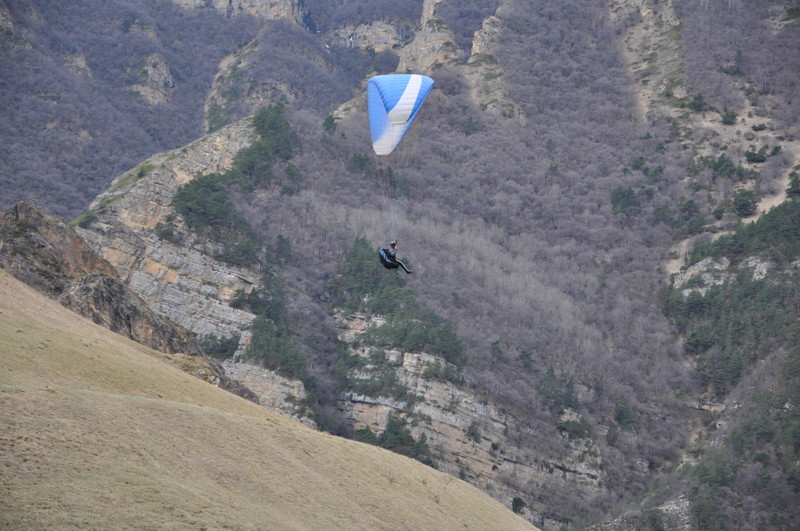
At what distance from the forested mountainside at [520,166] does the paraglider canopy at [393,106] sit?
36.1 meters

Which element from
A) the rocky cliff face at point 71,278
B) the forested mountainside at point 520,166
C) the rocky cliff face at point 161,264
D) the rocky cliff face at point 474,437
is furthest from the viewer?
the forested mountainside at point 520,166

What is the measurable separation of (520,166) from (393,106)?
8183 cm

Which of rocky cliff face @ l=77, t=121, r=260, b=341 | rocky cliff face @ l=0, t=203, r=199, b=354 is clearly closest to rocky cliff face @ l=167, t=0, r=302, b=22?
rocky cliff face @ l=77, t=121, r=260, b=341

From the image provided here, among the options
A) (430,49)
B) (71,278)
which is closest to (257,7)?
(430,49)

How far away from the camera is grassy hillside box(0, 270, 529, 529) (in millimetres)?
17656

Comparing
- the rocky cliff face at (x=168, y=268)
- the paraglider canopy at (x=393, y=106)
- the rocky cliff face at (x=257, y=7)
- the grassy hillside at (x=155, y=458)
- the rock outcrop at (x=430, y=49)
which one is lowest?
the grassy hillside at (x=155, y=458)

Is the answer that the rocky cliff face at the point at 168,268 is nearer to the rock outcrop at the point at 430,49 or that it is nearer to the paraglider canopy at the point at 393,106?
the paraglider canopy at the point at 393,106

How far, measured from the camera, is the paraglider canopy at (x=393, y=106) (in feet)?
120

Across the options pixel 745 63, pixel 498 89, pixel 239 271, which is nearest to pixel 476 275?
pixel 239 271

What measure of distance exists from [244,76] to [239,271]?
7503 cm

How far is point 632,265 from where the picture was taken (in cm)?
9619

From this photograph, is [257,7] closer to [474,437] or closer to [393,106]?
[474,437]

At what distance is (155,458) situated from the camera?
2111 centimetres

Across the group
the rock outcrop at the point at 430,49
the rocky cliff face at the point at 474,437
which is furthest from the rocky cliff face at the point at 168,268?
the rock outcrop at the point at 430,49
